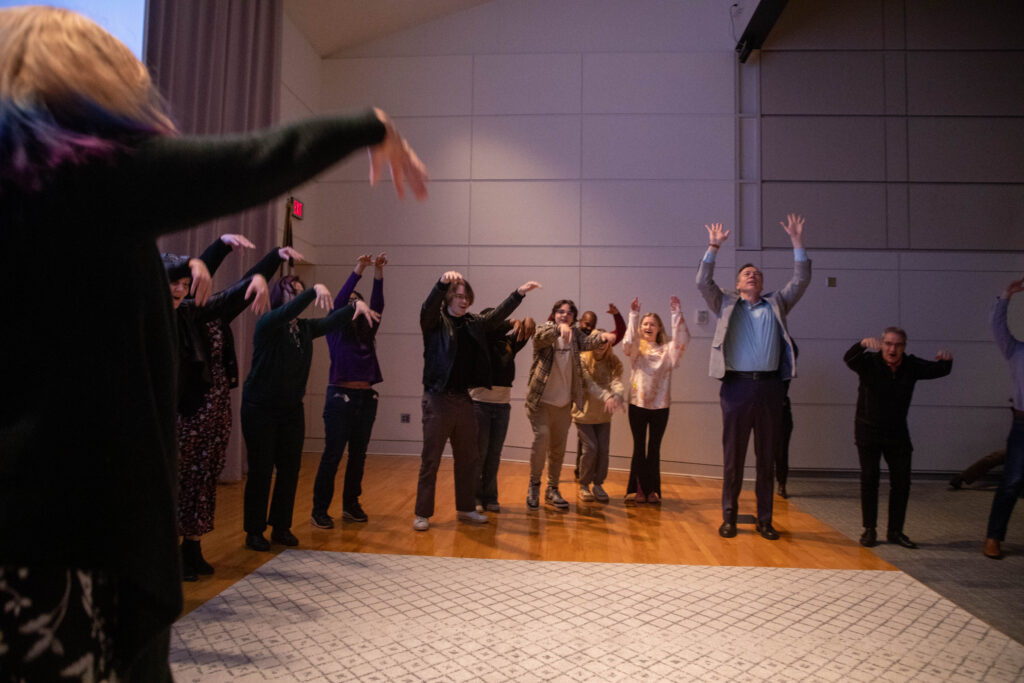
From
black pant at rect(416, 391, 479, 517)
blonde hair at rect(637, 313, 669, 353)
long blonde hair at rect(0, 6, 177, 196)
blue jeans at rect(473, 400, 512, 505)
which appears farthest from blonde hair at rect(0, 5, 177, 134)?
blonde hair at rect(637, 313, 669, 353)

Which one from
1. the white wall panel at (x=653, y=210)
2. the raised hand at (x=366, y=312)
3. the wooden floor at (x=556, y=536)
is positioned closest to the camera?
the wooden floor at (x=556, y=536)

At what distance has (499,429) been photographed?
187 inches

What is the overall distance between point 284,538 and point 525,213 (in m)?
4.79

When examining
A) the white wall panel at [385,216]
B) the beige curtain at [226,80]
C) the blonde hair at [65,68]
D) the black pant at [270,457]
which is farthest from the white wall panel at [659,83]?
the blonde hair at [65,68]

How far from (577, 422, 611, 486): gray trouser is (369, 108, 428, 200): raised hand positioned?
172 inches

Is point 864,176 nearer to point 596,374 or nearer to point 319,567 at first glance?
point 596,374

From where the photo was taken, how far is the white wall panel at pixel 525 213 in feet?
24.2

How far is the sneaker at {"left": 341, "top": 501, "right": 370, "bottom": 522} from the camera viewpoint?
4312 millimetres

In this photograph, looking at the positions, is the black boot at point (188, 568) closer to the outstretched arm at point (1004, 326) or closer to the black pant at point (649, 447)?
the black pant at point (649, 447)

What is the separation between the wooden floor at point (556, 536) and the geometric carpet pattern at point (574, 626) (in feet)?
0.59

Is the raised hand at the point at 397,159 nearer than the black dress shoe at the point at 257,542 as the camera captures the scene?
Yes

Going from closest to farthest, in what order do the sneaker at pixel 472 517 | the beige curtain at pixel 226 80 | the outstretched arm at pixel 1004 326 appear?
the outstretched arm at pixel 1004 326, the sneaker at pixel 472 517, the beige curtain at pixel 226 80

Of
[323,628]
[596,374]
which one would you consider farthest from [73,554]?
[596,374]

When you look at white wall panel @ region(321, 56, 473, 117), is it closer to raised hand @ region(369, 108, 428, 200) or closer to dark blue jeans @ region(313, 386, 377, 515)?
dark blue jeans @ region(313, 386, 377, 515)
